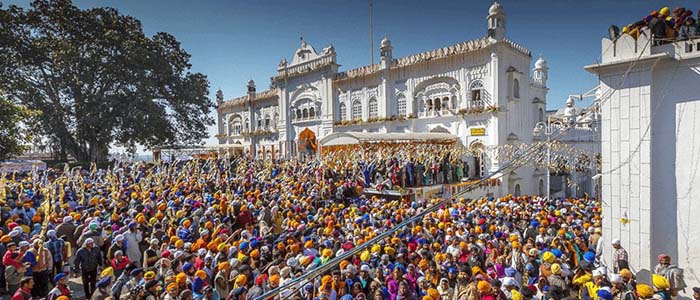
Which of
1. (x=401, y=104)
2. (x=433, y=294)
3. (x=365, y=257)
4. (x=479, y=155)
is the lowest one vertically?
(x=433, y=294)

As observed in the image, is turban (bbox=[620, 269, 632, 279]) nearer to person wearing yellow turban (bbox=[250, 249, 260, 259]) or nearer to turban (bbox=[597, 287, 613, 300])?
turban (bbox=[597, 287, 613, 300])

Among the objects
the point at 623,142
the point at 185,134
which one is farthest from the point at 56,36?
the point at 623,142

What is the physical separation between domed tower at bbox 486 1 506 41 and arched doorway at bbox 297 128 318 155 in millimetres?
16920

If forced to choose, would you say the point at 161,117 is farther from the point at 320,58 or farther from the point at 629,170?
the point at 629,170

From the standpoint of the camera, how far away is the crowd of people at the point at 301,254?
5750mm

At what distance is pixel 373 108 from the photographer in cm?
2808

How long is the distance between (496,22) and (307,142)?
18.4 m

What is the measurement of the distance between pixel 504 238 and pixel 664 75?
4.72 meters

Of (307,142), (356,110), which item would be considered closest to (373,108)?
(356,110)

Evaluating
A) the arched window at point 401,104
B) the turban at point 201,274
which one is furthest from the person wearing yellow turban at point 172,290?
the arched window at point 401,104

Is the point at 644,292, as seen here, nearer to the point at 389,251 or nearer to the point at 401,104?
the point at 389,251

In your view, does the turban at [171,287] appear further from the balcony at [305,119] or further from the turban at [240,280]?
the balcony at [305,119]

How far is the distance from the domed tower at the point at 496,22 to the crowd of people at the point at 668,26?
15380 mm

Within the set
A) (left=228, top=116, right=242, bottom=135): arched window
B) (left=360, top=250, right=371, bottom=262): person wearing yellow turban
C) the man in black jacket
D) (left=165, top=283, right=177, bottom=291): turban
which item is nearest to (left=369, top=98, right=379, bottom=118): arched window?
(left=228, top=116, right=242, bottom=135): arched window
